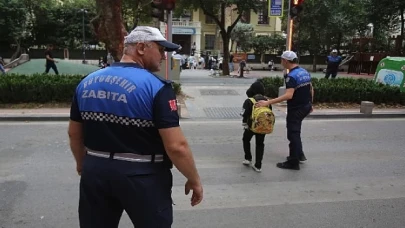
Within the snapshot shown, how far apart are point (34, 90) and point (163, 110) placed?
10.1 m

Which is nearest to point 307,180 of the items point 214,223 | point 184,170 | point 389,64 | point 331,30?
point 214,223

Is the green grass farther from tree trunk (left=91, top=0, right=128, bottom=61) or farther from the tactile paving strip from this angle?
the tactile paving strip

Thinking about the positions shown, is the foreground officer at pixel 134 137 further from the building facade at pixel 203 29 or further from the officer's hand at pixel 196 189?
the building facade at pixel 203 29

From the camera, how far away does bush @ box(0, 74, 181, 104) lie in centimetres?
1108

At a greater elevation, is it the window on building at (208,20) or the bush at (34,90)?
the window on building at (208,20)

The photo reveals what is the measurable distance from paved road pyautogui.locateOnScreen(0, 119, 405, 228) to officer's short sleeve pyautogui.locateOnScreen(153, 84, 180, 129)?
208 cm

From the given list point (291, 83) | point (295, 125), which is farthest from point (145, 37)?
point (295, 125)

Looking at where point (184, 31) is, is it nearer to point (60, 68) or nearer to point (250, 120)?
point (60, 68)

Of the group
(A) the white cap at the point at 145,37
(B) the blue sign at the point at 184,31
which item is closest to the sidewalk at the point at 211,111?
(A) the white cap at the point at 145,37

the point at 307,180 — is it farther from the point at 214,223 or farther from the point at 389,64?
the point at 389,64

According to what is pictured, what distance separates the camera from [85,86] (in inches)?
91.8

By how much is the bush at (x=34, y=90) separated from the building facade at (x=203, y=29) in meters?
39.9

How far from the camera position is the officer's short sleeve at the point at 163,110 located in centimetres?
216

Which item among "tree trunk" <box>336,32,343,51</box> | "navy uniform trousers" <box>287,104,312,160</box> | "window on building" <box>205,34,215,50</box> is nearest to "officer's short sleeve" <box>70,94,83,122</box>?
"navy uniform trousers" <box>287,104,312,160</box>
